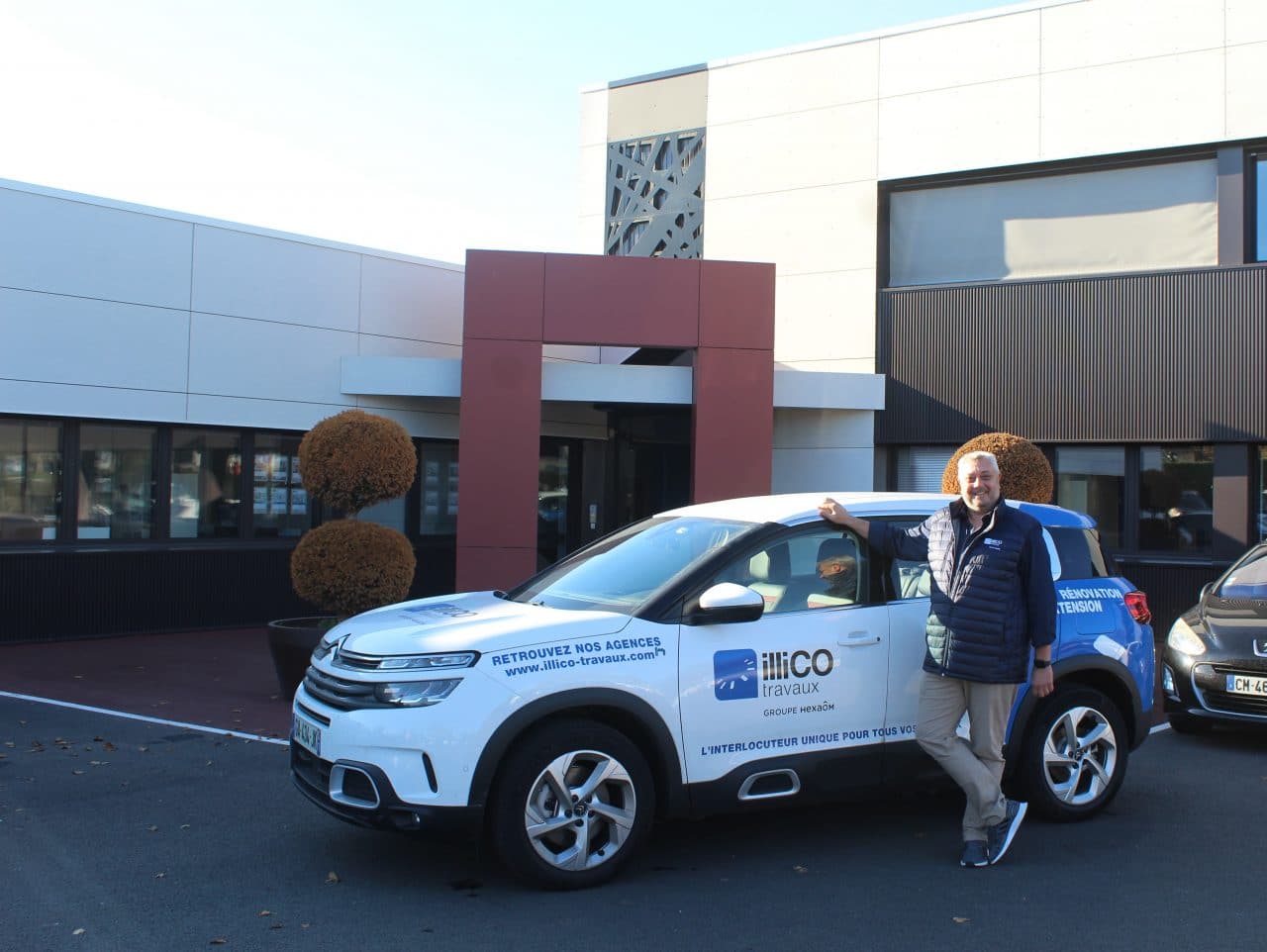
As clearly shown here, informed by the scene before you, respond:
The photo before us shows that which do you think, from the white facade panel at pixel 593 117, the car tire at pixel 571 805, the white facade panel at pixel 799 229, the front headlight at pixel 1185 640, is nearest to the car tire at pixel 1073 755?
the car tire at pixel 571 805

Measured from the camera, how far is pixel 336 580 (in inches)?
392

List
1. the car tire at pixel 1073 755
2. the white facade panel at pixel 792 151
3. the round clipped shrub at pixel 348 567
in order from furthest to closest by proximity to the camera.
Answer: the white facade panel at pixel 792 151, the round clipped shrub at pixel 348 567, the car tire at pixel 1073 755

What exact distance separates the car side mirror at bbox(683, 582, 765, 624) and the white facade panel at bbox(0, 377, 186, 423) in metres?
9.77

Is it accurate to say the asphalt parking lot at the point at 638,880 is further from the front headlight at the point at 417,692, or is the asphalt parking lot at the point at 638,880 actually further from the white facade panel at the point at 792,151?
the white facade panel at the point at 792,151

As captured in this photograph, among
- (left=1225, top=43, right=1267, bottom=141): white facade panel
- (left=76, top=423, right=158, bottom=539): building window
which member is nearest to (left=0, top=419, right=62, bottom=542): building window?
(left=76, top=423, right=158, bottom=539): building window

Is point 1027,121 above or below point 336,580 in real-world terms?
above

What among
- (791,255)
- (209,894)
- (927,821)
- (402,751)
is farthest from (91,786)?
(791,255)

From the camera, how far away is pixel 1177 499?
14.5 m

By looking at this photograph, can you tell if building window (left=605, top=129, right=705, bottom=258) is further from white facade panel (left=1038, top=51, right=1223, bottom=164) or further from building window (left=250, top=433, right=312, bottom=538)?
building window (left=250, top=433, right=312, bottom=538)

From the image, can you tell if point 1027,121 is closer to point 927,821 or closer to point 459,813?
point 927,821

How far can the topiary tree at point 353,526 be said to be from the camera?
392 inches

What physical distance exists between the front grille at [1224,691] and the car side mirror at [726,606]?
4.80 metres

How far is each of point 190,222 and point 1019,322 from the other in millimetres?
10156

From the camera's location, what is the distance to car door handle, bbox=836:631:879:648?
224 inches
